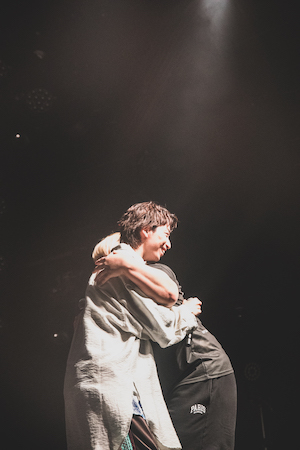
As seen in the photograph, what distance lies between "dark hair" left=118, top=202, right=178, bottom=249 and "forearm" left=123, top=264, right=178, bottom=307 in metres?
0.25

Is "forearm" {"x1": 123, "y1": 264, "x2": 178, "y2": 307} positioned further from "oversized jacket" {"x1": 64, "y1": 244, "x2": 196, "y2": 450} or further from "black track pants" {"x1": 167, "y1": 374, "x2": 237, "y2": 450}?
"black track pants" {"x1": 167, "y1": 374, "x2": 237, "y2": 450}

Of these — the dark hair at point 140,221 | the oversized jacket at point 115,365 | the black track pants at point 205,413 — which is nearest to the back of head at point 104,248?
the dark hair at point 140,221

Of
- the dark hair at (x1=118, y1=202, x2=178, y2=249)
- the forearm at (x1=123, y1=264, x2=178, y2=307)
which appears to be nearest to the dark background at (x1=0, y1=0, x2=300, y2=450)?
the dark hair at (x1=118, y1=202, x2=178, y2=249)

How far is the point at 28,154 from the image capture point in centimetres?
245

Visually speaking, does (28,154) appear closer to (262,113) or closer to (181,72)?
(181,72)

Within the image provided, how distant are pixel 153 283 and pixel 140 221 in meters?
0.36

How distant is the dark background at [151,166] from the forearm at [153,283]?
0.87m

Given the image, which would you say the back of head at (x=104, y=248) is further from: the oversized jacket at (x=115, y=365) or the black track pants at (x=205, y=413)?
the black track pants at (x=205, y=413)

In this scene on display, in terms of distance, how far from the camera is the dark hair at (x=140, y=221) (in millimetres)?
1749

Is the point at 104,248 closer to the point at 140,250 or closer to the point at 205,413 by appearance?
the point at 140,250

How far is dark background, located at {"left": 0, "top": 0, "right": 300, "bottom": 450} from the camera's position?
7.43 feet

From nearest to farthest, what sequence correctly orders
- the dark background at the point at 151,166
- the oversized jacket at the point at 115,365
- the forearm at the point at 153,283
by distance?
the oversized jacket at the point at 115,365 < the forearm at the point at 153,283 < the dark background at the point at 151,166

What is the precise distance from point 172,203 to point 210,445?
1390 mm

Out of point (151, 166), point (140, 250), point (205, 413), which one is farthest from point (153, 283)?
point (151, 166)
